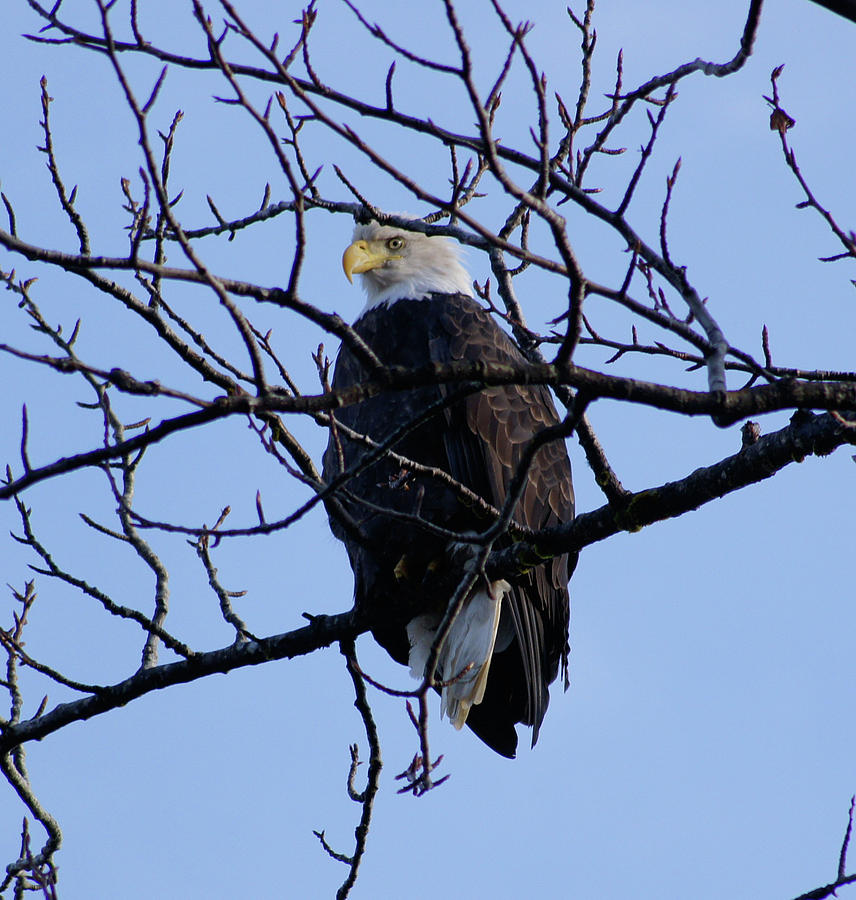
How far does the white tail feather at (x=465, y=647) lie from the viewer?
424cm

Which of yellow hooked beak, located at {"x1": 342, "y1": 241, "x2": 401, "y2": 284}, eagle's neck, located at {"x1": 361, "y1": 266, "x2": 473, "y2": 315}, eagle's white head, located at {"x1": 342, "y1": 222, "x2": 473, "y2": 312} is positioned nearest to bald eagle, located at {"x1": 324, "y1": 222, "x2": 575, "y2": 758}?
eagle's neck, located at {"x1": 361, "y1": 266, "x2": 473, "y2": 315}

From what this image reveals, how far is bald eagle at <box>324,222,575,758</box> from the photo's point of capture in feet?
13.6

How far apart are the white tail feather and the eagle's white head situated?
150 cm

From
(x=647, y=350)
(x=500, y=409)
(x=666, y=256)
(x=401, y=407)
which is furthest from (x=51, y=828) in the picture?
(x=666, y=256)

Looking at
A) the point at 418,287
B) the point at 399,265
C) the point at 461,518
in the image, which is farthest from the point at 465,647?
the point at 399,265

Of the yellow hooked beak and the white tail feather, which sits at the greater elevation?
the yellow hooked beak

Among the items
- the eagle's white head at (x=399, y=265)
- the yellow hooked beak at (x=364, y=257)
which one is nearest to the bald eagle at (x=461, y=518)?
the eagle's white head at (x=399, y=265)

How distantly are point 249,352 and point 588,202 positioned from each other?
0.66 meters

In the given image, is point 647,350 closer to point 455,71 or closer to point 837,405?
point 837,405

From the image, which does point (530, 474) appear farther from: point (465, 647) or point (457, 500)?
point (465, 647)

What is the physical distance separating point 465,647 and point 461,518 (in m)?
0.50

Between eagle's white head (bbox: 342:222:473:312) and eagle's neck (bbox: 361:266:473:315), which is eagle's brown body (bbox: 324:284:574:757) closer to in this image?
eagle's neck (bbox: 361:266:473:315)

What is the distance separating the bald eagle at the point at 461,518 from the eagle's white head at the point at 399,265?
32 centimetres

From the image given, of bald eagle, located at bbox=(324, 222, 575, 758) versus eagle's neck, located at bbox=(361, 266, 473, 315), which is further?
eagle's neck, located at bbox=(361, 266, 473, 315)
